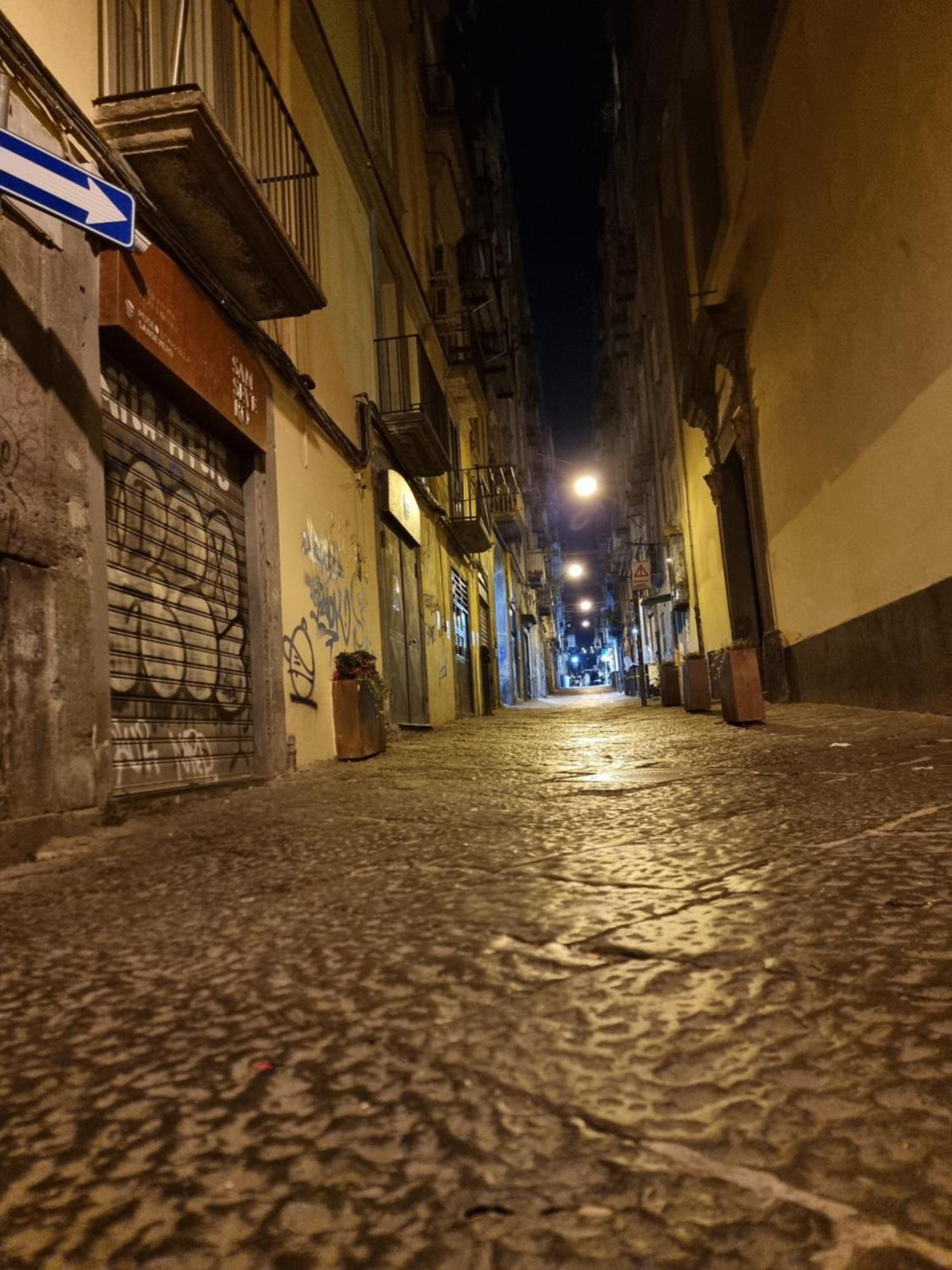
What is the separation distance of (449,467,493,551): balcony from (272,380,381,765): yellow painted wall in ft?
20.1

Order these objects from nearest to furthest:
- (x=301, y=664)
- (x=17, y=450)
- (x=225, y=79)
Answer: (x=17, y=450)
(x=225, y=79)
(x=301, y=664)

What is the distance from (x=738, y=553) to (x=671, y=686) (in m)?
2.55

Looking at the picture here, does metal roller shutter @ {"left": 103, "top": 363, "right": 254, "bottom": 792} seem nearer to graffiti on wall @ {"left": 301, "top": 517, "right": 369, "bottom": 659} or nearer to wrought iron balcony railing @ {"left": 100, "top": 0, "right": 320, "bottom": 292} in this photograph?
graffiti on wall @ {"left": 301, "top": 517, "right": 369, "bottom": 659}

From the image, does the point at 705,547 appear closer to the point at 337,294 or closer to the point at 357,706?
the point at 337,294

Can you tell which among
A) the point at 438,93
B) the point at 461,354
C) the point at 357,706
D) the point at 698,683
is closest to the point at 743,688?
the point at 698,683

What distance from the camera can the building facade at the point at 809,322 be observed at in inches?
191

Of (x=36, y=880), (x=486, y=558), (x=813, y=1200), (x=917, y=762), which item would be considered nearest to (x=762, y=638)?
(x=917, y=762)

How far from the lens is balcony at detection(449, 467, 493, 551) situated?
14.2 meters

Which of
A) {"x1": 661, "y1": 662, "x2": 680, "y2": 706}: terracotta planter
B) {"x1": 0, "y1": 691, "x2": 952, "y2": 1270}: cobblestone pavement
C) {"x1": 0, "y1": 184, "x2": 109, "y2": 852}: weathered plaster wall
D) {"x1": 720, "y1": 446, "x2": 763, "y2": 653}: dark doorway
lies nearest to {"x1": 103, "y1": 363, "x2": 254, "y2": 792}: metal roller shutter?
{"x1": 0, "y1": 184, "x2": 109, "y2": 852}: weathered plaster wall

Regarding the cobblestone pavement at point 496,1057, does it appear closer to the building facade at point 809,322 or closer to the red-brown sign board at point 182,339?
the red-brown sign board at point 182,339

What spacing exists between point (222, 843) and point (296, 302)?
4232mm

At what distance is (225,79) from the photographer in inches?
209

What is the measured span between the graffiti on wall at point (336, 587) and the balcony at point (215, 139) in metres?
2.06

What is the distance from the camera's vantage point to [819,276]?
6.66 m
